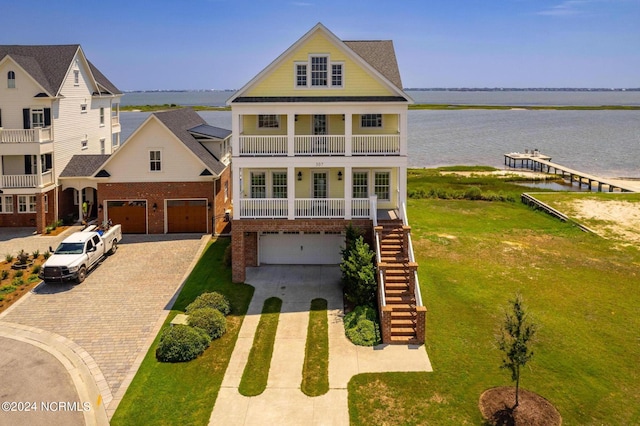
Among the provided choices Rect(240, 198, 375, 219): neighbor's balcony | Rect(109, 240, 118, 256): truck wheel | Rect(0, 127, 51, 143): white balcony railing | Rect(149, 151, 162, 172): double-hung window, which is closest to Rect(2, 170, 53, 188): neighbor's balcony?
Rect(0, 127, 51, 143): white balcony railing

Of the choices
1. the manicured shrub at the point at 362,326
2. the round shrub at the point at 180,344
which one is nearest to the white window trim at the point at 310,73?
the manicured shrub at the point at 362,326

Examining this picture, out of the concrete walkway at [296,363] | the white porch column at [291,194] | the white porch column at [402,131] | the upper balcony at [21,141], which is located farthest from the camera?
the upper balcony at [21,141]

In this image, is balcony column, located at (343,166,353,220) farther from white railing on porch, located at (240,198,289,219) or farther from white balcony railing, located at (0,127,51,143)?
white balcony railing, located at (0,127,51,143)

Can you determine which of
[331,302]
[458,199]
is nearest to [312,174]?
[331,302]

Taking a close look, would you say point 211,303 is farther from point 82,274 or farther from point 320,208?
point 82,274

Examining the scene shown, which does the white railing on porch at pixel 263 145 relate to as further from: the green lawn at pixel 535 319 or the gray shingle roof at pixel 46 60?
the gray shingle roof at pixel 46 60
